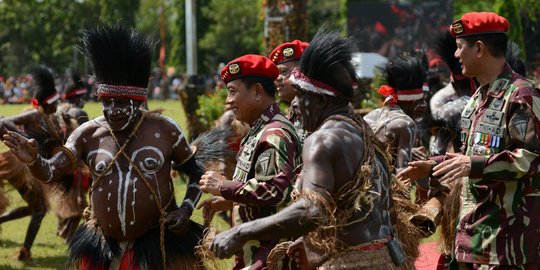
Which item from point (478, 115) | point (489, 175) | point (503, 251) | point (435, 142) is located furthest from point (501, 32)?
point (435, 142)

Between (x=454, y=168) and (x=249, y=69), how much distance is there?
4.59 feet

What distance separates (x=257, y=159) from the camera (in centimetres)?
506

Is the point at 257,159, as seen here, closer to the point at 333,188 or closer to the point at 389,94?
the point at 333,188

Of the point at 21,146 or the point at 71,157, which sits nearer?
the point at 21,146

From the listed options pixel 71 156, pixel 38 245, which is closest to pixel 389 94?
pixel 71 156

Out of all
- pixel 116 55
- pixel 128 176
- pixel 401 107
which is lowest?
pixel 401 107

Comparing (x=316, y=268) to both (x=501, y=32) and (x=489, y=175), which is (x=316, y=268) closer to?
(x=489, y=175)

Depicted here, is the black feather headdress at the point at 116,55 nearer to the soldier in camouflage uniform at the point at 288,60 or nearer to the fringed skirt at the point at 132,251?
the fringed skirt at the point at 132,251

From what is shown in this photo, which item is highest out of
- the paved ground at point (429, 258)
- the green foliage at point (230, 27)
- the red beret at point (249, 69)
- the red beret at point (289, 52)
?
the red beret at point (249, 69)

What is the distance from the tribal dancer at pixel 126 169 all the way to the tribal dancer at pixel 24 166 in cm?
417

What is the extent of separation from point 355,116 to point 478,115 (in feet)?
3.65

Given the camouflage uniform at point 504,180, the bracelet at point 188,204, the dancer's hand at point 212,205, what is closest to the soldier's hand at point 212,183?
the dancer's hand at point 212,205

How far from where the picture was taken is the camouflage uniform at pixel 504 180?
4.82 metres

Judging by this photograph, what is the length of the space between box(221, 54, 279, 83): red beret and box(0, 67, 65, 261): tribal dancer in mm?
4945
